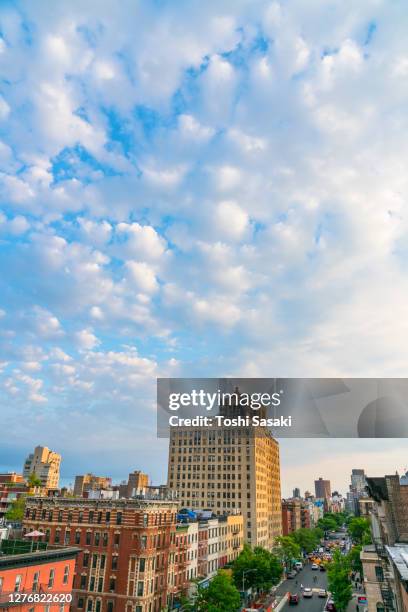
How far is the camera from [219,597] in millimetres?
61344

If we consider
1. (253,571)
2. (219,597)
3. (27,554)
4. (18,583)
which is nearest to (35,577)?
(18,583)

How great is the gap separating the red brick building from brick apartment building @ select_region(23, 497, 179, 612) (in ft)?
45.0

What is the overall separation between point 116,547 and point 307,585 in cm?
6396

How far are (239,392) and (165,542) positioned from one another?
8951cm

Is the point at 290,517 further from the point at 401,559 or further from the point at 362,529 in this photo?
the point at 401,559

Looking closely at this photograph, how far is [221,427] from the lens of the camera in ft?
432

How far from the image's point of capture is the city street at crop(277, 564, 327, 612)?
80.2 metres

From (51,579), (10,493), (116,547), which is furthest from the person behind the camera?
(10,493)

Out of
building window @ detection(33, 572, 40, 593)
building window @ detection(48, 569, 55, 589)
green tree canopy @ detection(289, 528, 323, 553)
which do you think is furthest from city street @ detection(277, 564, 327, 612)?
building window @ detection(33, 572, 40, 593)

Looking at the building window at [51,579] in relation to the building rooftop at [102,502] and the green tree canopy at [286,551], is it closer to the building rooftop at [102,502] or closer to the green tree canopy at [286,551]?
the building rooftop at [102,502]

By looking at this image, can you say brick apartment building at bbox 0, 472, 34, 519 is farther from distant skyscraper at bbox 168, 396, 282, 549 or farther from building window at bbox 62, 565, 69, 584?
building window at bbox 62, 565, 69, 584

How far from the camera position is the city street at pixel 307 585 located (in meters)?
80.2

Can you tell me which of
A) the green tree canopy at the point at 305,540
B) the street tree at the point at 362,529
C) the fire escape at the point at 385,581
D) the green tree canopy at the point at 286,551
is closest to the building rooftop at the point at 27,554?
the fire escape at the point at 385,581

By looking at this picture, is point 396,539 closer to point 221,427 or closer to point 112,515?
point 112,515
